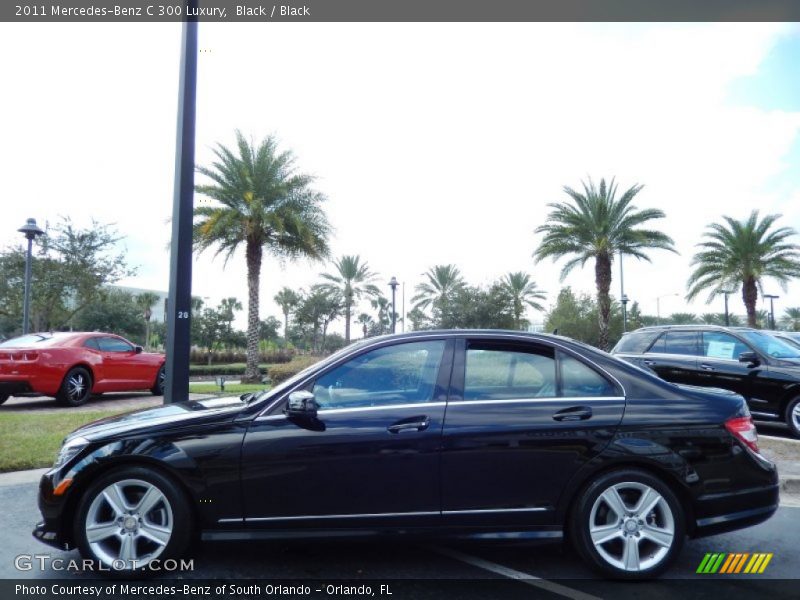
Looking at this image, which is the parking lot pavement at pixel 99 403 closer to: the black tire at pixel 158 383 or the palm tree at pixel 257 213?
the black tire at pixel 158 383

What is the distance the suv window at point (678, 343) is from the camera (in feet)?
32.2

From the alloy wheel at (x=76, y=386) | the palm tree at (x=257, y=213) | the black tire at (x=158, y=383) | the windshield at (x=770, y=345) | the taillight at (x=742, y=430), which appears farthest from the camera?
the palm tree at (x=257, y=213)

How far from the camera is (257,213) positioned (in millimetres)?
20844

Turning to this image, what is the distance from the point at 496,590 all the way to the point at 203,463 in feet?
6.52

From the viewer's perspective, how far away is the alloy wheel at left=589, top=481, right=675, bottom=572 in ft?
12.1

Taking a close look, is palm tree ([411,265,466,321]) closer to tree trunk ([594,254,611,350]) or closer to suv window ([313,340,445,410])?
tree trunk ([594,254,611,350])

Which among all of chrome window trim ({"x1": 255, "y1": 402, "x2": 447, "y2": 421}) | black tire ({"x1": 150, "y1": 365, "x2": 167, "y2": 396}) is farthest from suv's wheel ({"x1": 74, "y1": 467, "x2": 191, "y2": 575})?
black tire ({"x1": 150, "y1": 365, "x2": 167, "y2": 396})

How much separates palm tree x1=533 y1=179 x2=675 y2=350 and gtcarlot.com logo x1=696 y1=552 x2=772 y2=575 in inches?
891

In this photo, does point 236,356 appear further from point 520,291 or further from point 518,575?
point 518,575

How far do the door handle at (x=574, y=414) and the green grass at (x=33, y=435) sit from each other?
5.77 m

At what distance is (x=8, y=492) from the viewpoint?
5547 mm

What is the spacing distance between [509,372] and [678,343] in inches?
281

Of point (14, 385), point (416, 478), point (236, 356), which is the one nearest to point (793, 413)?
point (416, 478)

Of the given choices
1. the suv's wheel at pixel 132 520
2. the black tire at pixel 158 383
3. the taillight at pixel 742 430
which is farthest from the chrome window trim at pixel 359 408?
the black tire at pixel 158 383
